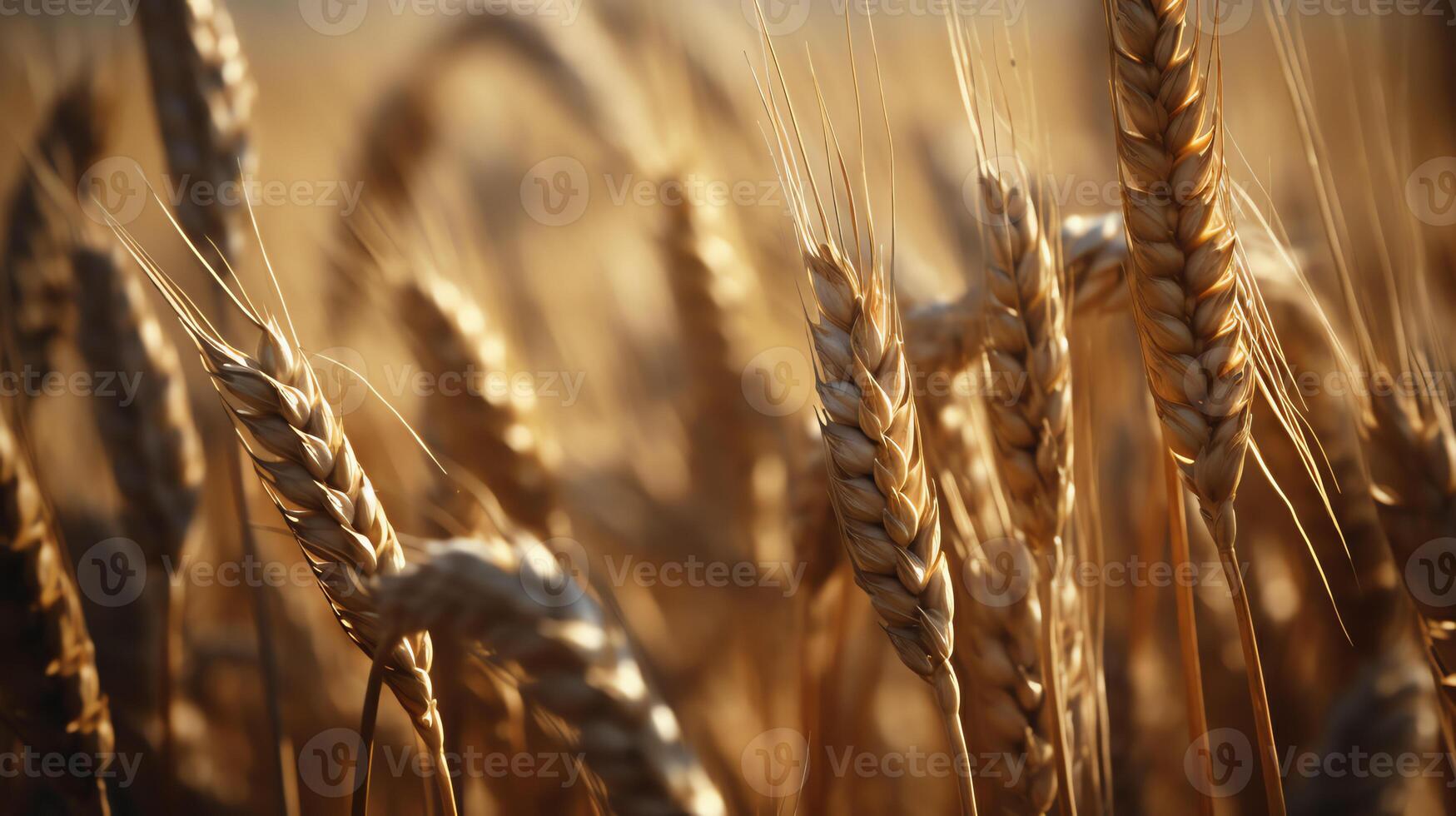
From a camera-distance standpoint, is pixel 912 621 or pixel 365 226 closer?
pixel 912 621

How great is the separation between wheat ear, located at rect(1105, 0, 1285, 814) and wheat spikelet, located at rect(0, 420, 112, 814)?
3.30ft

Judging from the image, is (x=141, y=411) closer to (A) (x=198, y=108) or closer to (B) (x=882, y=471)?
(A) (x=198, y=108)

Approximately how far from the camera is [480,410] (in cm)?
84

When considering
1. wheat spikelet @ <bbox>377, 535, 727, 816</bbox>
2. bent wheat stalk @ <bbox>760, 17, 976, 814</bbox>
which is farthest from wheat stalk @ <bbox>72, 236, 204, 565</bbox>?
bent wheat stalk @ <bbox>760, 17, 976, 814</bbox>

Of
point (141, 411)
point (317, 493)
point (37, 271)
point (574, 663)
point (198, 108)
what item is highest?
point (198, 108)

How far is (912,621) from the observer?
0.51m

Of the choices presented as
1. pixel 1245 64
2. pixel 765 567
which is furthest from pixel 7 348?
pixel 1245 64

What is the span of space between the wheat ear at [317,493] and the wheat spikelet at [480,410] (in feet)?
1.04

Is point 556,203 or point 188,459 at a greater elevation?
point 556,203

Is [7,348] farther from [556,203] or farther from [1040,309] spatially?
[1040,309]

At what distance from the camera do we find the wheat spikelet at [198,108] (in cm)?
72

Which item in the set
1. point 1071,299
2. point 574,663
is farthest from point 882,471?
point 1071,299

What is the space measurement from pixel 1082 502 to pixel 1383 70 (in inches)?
40.4

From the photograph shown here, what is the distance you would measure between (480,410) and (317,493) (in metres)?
0.35
